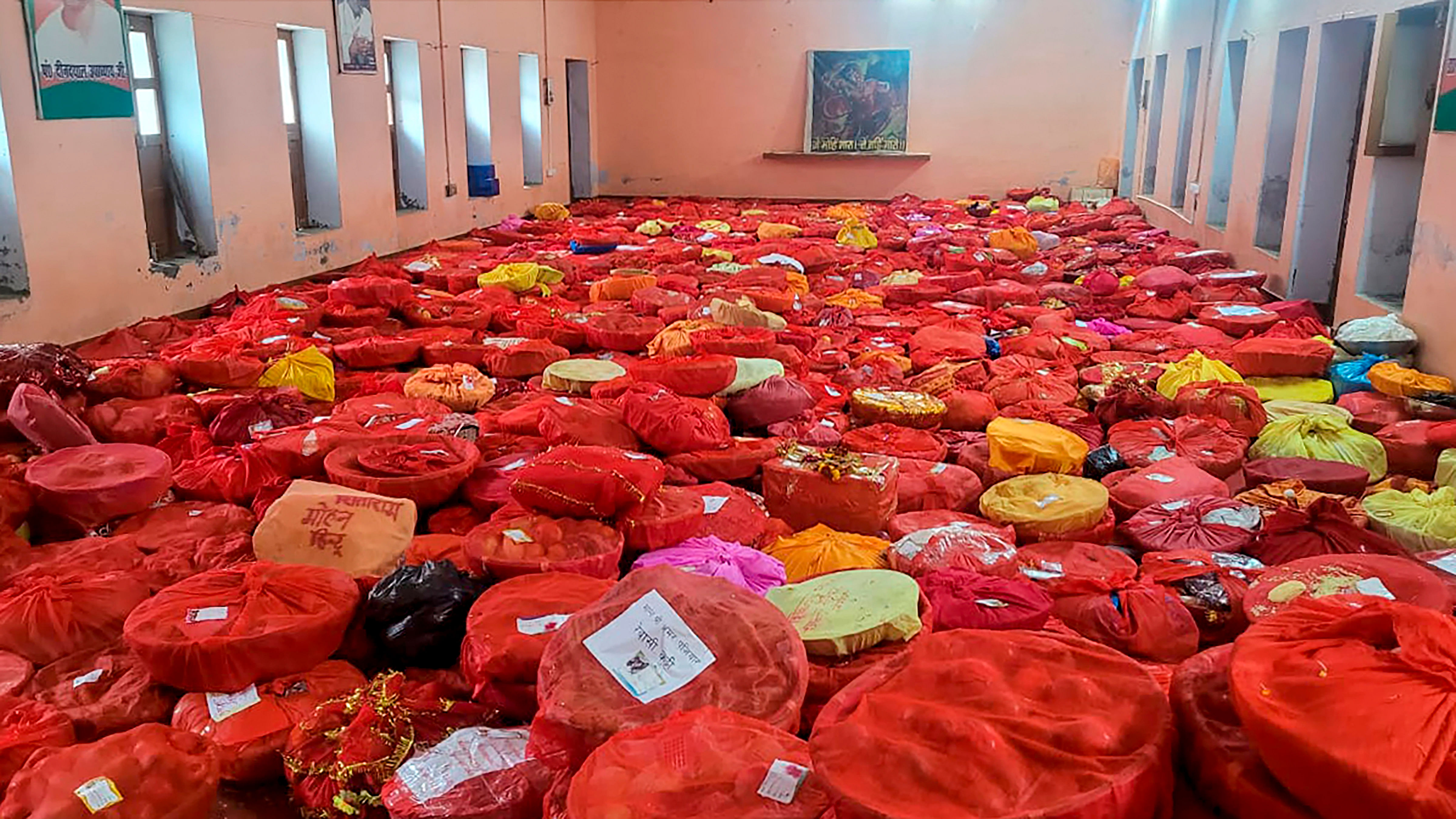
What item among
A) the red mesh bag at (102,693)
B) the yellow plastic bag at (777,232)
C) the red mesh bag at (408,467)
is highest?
the yellow plastic bag at (777,232)

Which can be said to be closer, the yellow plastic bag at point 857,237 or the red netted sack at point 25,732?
the red netted sack at point 25,732

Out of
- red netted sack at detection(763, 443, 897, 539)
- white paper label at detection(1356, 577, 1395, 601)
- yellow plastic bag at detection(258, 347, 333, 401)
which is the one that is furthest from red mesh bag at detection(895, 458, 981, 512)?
yellow plastic bag at detection(258, 347, 333, 401)

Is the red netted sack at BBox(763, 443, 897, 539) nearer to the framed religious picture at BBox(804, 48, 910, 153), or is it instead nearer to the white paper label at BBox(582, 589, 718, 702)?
the white paper label at BBox(582, 589, 718, 702)

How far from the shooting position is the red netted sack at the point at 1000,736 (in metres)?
1.63

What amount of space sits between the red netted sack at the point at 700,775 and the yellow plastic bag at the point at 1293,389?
407 centimetres

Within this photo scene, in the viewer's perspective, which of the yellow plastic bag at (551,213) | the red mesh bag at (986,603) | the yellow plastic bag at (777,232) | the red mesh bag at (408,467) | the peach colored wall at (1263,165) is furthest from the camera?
the yellow plastic bag at (551,213)

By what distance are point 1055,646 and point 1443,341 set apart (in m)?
4.14

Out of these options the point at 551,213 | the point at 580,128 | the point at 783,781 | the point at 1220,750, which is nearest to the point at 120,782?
the point at 783,781

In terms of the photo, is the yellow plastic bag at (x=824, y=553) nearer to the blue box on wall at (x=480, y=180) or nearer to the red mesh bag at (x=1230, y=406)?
the red mesh bag at (x=1230, y=406)

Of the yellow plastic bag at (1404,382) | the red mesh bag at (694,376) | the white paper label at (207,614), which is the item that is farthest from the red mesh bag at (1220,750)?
the yellow plastic bag at (1404,382)

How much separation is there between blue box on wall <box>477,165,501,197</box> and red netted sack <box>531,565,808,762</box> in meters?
9.78

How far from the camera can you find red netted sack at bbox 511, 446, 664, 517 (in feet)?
10.7

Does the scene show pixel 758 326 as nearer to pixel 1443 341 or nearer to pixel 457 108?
pixel 1443 341

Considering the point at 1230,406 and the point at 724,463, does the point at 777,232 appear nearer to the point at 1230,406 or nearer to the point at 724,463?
the point at 1230,406
